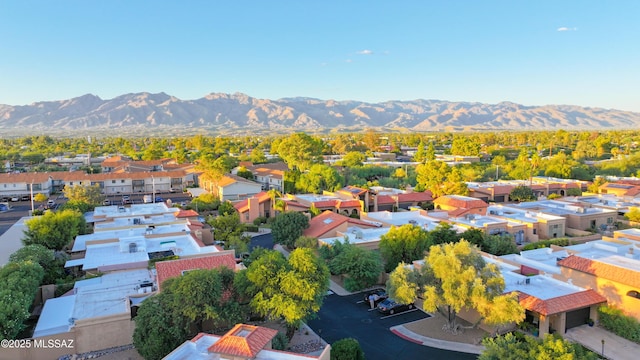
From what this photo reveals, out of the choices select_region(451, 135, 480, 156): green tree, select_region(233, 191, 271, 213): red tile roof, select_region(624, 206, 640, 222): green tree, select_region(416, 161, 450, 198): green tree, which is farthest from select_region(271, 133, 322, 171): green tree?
select_region(624, 206, 640, 222): green tree

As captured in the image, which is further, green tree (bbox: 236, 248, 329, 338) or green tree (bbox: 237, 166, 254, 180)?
green tree (bbox: 237, 166, 254, 180)

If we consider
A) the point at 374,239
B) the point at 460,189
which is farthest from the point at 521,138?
the point at 374,239

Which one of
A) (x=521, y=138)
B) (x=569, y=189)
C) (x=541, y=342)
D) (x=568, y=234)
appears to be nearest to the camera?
(x=541, y=342)

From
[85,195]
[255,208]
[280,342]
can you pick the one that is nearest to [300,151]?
[255,208]

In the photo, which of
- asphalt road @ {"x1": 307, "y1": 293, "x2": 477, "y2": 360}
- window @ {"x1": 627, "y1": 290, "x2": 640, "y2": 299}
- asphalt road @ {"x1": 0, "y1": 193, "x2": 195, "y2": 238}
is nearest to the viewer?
asphalt road @ {"x1": 307, "y1": 293, "x2": 477, "y2": 360}

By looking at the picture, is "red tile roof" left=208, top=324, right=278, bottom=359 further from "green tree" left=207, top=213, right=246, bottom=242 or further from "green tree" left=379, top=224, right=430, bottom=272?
"green tree" left=207, top=213, right=246, bottom=242

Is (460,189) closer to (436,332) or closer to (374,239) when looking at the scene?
(374,239)
